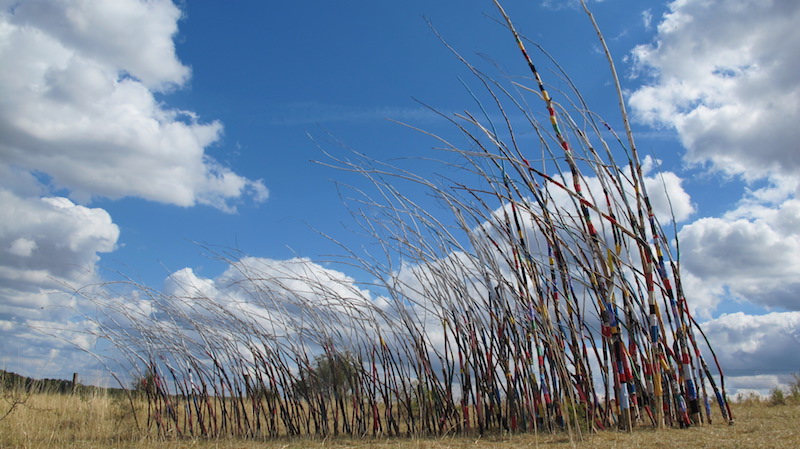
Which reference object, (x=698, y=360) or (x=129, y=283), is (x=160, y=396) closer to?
(x=129, y=283)

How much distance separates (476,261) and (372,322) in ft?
3.67

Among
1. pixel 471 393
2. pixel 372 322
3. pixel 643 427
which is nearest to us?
pixel 643 427

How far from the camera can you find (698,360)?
327 centimetres

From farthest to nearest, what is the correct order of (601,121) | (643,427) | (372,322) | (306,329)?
(306,329), (372,322), (601,121), (643,427)

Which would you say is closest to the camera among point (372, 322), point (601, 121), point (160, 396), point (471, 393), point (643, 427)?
point (643, 427)

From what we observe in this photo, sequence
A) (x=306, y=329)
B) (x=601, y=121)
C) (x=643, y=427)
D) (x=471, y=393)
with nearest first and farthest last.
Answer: (x=643, y=427) → (x=601, y=121) → (x=471, y=393) → (x=306, y=329)

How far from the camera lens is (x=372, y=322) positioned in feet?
14.1

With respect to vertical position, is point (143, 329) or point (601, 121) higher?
point (601, 121)

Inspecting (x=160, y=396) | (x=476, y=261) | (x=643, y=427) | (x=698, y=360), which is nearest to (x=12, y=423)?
(x=160, y=396)

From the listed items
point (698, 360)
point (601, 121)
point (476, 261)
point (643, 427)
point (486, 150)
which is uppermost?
point (601, 121)

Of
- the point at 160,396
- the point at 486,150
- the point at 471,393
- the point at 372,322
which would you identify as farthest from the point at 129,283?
the point at 486,150

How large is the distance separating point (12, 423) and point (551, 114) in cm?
572

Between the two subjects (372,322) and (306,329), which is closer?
(372,322)

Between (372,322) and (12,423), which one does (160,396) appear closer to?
(12,423)
